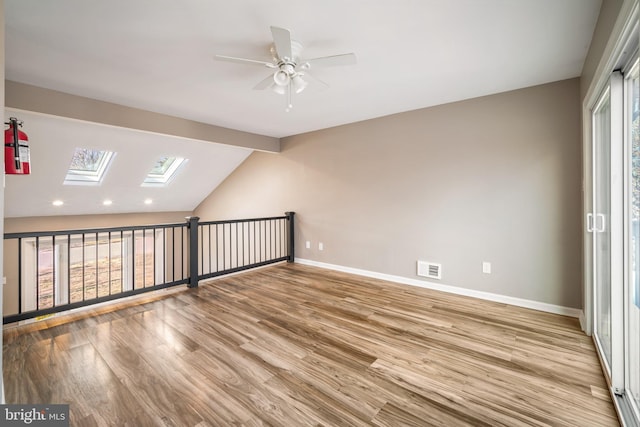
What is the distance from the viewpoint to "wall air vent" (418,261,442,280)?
3.79 m

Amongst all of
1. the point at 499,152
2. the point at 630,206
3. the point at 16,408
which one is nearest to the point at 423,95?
the point at 499,152

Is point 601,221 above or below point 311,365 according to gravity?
above

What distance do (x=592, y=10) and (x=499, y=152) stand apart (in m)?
1.58

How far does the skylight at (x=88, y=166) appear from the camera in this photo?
482 centimetres

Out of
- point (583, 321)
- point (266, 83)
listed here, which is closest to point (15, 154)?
point (266, 83)

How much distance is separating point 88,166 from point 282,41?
503 centimetres

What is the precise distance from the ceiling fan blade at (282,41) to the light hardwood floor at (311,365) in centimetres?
233

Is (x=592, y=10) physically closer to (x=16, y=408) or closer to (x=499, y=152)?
(x=499, y=152)

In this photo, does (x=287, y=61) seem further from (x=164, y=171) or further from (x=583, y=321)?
(x=164, y=171)

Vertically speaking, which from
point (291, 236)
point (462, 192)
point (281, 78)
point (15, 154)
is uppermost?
point (281, 78)

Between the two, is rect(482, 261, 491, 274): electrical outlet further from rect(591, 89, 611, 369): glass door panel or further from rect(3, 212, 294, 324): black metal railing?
rect(3, 212, 294, 324): black metal railing

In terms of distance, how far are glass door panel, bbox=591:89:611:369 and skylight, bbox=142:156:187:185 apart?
6045 millimetres

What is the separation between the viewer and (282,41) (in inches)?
76.9

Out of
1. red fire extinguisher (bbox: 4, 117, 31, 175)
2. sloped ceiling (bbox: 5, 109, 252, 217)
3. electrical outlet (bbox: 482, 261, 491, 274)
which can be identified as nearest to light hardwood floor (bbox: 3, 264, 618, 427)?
electrical outlet (bbox: 482, 261, 491, 274)
